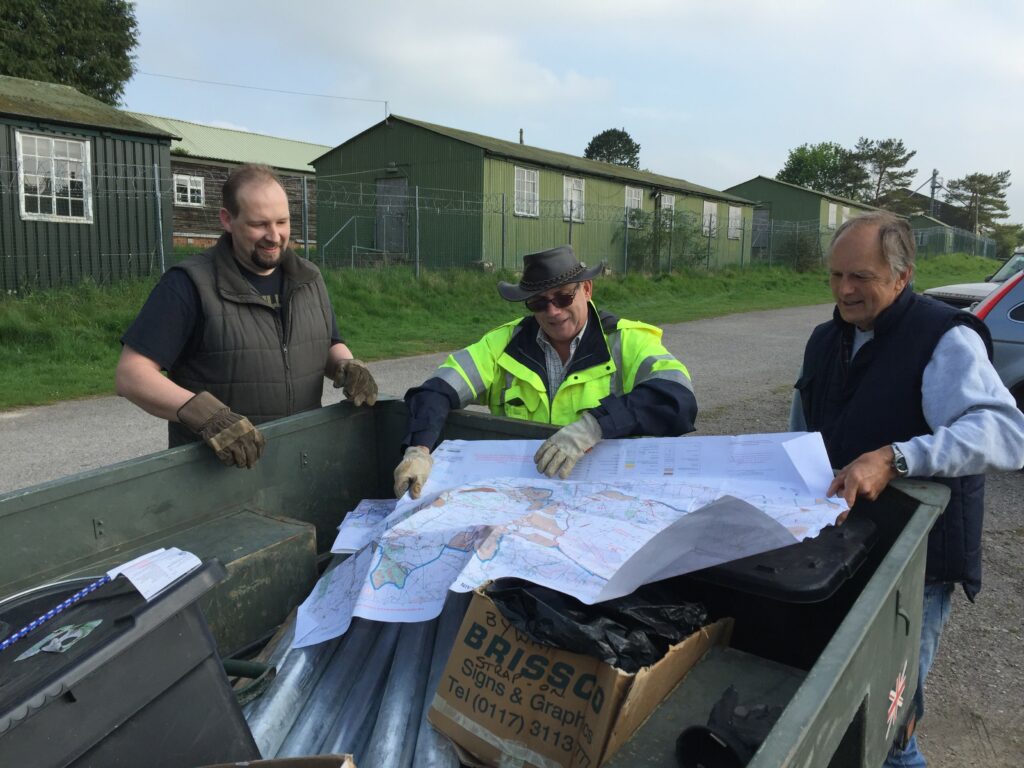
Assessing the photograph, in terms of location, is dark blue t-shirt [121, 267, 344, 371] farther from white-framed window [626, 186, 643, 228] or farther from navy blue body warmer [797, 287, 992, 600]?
white-framed window [626, 186, 643, 228]

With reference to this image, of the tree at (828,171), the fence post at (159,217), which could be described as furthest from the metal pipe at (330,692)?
the tree at (828,171)

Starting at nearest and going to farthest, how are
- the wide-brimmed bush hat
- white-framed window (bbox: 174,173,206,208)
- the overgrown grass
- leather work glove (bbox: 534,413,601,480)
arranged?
leather work glove (bbox: 534,413,601,480) < the wide-brimmed bush hat < the overgrown grass < white-framed window (bbox: 174,173,206,208)

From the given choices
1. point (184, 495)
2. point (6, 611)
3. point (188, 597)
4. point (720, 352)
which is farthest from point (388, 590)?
point (720, 352)

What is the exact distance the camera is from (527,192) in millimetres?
23609

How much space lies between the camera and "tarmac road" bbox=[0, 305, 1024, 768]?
126 inches

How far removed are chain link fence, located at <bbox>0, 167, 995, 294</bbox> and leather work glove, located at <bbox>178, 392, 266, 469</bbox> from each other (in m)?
12.2

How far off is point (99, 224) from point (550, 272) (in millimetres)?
13868

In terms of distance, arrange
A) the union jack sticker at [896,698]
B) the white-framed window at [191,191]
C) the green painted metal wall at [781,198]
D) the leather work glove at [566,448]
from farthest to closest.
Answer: the green painted metal wall at [781,198], the white-framed window at [191,191], the leather work glove at [566,448], the union jack sticker at [896,698]

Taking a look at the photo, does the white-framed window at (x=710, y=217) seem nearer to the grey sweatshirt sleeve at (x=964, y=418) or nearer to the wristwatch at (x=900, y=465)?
the grey sweatshirt sleeve at (x=964, y=418)

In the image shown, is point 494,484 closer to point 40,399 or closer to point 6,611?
point 6,611

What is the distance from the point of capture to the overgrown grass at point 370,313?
916 centimetres

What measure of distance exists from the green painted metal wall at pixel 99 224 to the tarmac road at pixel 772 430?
695 centimetres

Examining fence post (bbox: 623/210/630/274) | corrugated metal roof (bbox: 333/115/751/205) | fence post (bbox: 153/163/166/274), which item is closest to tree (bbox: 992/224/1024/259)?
corrugated metal roof (bbox: 333/115/751/205)

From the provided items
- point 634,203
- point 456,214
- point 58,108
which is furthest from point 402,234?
point 58,108
